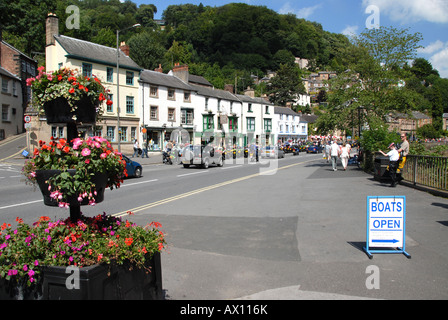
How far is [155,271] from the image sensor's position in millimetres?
3936

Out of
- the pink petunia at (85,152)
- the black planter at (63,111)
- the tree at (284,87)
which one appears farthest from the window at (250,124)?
the pink petunia at (85,152)

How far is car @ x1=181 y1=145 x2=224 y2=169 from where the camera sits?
25562 millimetres

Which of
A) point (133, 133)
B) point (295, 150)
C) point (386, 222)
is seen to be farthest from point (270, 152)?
point (386, 222)

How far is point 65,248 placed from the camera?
3.29 meters

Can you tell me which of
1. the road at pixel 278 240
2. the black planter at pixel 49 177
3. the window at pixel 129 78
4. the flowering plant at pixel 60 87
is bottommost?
the road at pixel 278 240

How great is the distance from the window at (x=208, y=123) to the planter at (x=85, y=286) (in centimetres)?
4852

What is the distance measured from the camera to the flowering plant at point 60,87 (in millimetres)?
3654

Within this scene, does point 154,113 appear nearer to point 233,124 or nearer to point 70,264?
point 233,124

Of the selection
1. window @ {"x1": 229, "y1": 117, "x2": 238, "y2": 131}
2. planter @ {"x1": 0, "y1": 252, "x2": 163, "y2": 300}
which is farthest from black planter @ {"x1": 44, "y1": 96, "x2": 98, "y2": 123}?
window @ {"x1": 229, "y1": 117, "x2": 238, "y2": 131}

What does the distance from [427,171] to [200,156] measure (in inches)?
615

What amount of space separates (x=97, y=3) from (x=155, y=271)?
163012 mm

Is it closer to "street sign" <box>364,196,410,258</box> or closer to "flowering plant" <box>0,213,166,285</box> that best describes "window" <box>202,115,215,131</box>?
"street sign" <box>364,196,410,258</box>

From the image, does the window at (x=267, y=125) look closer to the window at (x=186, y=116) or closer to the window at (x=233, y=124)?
the window at (x=233, y=124)
